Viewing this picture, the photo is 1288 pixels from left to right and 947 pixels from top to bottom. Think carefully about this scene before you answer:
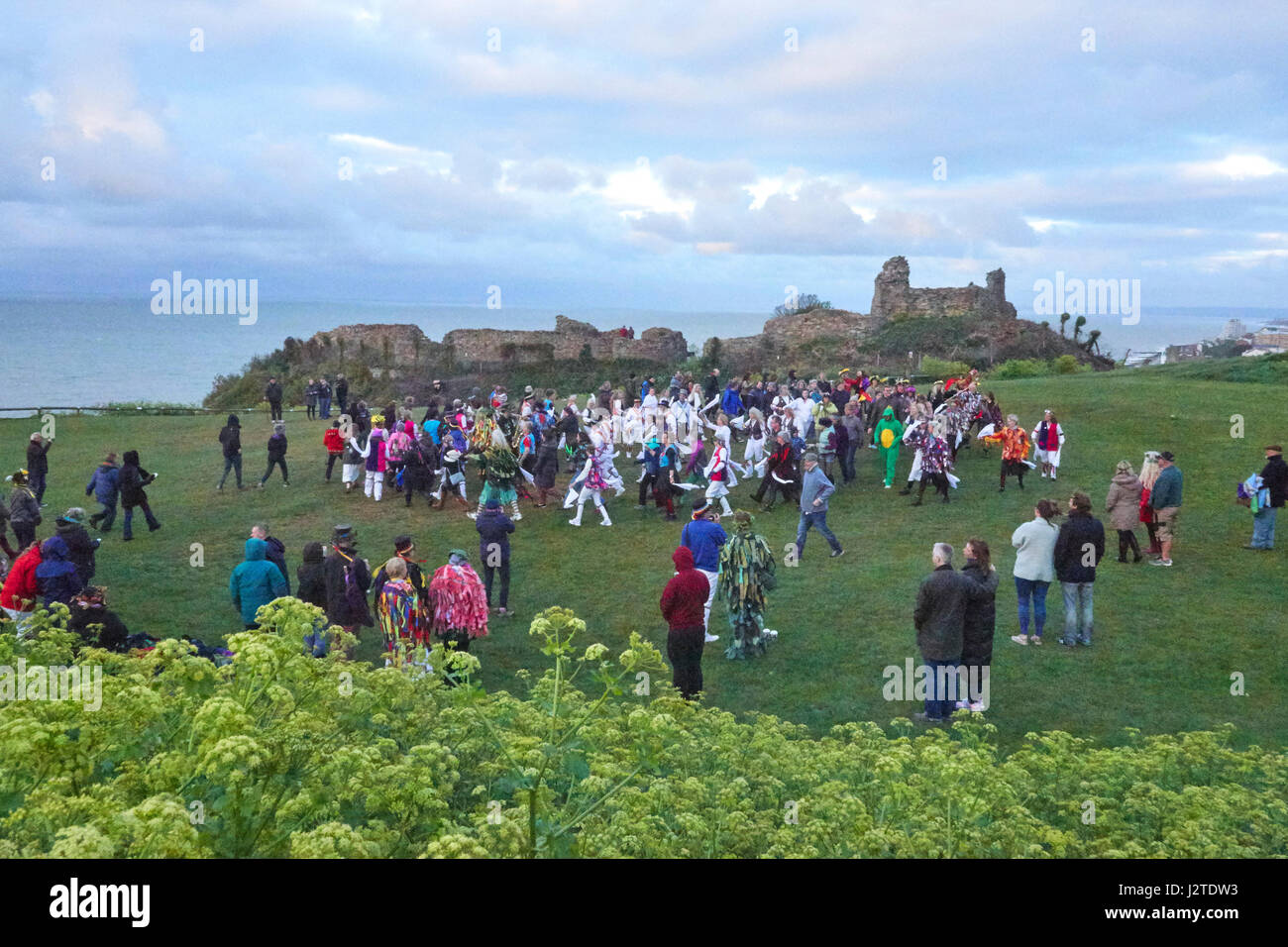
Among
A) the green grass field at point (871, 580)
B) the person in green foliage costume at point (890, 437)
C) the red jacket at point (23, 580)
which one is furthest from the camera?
the person in green foliage costume at point (890, 437)

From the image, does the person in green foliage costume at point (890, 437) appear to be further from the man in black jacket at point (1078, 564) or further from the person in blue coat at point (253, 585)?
the person in blue coat at point (253, 585)

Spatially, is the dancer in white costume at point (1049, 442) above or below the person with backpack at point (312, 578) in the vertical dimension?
above

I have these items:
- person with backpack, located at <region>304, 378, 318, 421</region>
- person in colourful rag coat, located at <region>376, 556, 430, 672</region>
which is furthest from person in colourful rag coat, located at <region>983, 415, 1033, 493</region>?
person with backpack, located at <region>304, 378, 318, 421</region>

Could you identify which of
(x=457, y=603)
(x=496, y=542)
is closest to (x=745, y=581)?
(x=457, y=603)

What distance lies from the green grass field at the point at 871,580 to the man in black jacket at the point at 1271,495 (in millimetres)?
365

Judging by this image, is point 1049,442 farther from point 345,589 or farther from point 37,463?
point 37,463

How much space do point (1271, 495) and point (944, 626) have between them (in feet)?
24.4

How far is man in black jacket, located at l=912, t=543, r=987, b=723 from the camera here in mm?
8352

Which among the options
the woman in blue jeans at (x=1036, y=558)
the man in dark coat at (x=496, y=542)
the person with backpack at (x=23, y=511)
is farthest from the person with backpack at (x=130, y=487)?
the woman in blue jeans at (x=1036, y=558)

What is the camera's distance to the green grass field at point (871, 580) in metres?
9.11

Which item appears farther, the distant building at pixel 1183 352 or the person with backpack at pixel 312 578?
the distant building at pixel 1183 352

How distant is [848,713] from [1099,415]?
16.6 m
